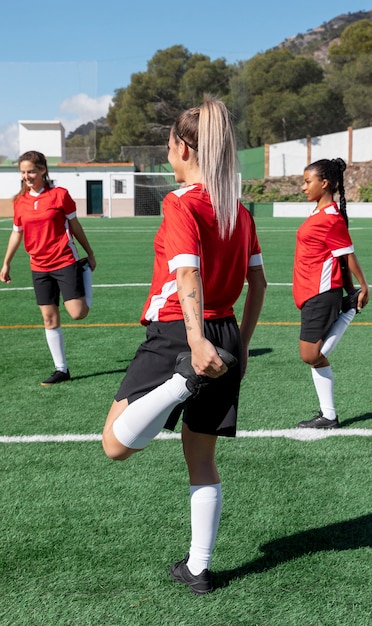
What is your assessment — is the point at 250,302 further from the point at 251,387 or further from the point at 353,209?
the point at 353,209

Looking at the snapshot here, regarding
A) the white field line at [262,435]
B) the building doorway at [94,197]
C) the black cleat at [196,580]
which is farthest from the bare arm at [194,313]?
the building doorway at [94,197]

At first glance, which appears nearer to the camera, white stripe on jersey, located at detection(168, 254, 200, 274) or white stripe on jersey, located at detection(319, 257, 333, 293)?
white stripe on jersey, located at detection(168, 254, 200, 274)

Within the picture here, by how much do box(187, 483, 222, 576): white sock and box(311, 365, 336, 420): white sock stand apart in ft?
7.62

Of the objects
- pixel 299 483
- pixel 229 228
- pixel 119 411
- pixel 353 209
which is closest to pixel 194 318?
pixel 229 228

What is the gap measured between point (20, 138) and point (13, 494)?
192 feet

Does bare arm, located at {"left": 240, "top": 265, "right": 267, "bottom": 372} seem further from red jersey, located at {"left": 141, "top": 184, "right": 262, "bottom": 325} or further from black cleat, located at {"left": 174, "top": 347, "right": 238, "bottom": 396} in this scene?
black cleat, located at {"left": 174, "top": 347, "right": 238, "bottom": 396}

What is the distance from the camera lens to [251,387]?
621cm

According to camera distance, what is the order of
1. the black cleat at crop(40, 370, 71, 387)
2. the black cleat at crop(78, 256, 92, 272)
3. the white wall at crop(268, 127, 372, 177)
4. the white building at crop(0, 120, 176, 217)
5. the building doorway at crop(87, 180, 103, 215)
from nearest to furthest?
the black cleat at crop(40, 370, 71, 387) → the black cleat at crop(78, 256, 92, 272) → the white building at crop(0, 120, 176, 217) → the building doorway at crop(87, 180, 103, 215) → the white wall at crop(268, 127, 372, 177)

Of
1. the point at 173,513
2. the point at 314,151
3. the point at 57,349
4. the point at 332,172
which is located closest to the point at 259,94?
the point at 314,151

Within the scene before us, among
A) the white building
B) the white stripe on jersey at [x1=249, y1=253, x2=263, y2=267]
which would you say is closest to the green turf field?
the white stripe on jersey at [x1=249, y1=253, x2=263, y2=267]

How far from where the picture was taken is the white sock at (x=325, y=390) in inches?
203

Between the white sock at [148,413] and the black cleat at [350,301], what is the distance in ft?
8.67

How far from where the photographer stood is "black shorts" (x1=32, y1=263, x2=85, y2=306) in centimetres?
648

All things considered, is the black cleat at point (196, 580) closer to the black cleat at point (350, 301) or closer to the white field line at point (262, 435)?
the white field line at point (262, 435)
